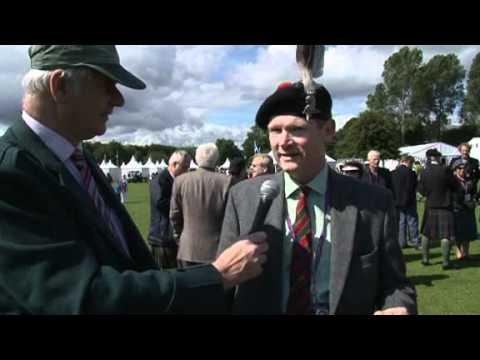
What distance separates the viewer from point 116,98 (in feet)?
6.43

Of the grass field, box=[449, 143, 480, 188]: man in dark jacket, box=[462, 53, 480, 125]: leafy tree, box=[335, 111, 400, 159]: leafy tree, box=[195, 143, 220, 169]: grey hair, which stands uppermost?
box=[462, 53, 480, 125]: leafy tree

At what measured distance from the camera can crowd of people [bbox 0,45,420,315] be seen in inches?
56.9

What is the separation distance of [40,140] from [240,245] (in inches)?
34.6

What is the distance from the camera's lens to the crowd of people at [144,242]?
1446mm

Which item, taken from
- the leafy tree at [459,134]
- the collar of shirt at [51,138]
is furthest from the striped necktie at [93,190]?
the leafy tree at [459,134]

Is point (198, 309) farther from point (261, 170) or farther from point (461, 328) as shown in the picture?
point (261, 170)

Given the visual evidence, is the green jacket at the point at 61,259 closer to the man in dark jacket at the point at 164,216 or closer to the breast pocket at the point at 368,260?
the breast pocket at the point at 368,260

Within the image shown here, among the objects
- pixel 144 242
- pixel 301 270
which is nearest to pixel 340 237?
pixel 301 270

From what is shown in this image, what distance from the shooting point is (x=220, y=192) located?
5.86 m

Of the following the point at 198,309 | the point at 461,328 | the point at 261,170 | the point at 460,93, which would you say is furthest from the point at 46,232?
the point at 460,93

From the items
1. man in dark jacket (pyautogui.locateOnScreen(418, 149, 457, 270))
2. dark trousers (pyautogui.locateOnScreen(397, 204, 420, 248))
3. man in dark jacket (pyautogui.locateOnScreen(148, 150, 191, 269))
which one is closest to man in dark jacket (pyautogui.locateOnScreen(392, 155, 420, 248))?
dark trousers (pyautogui.locateOnScreen(397, 204, 420, 248))

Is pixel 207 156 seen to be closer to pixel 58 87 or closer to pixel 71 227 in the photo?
pixel 58 87

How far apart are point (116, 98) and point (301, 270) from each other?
118 cm

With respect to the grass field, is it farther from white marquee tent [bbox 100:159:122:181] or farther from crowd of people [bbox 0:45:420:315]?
white marquee tent [bbox 100:159:122:181]
